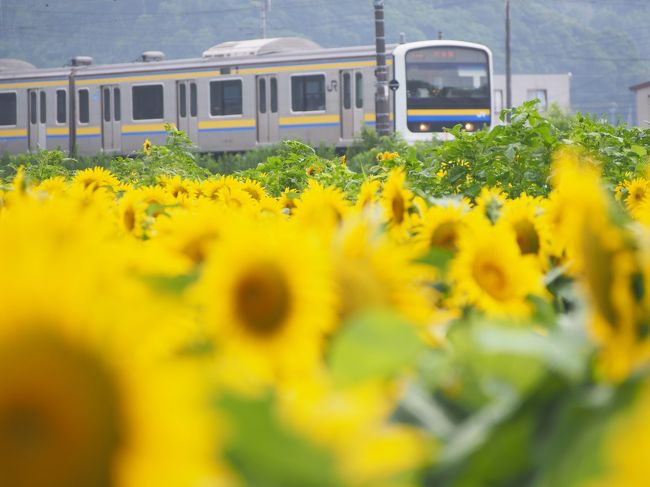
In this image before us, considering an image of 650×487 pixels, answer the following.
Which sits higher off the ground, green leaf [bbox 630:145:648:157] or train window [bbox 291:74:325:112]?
train window [bbox 291:74:325:112]

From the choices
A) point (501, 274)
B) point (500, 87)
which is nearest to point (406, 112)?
point (501, 274)

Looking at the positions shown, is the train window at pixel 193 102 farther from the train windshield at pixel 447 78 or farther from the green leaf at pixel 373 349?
the green leaf at pixel 373 349

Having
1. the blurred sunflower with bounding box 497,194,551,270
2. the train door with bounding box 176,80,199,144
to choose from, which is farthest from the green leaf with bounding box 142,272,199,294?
the train door with bounding box 176,80,199,144

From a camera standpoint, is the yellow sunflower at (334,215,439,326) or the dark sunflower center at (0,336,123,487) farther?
the yellow sunflower at (334,215,439,326)

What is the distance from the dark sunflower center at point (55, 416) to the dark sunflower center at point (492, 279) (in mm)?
881

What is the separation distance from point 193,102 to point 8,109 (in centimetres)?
564

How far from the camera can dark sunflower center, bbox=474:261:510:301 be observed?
4.63 feet

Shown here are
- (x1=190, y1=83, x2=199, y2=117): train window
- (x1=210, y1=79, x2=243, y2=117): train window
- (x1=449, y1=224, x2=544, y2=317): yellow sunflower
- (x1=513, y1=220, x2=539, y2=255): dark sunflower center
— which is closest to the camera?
(x1=449, y1=224, x2=544, y2=317): yellow sunflower

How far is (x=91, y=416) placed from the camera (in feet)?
1.89

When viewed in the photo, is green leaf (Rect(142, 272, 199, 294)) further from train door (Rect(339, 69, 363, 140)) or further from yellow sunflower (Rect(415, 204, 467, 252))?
train door (Rect(339, 69, 363, 140))

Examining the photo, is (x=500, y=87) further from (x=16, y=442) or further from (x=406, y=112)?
(x=16, y=442)

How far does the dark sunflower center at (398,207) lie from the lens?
207cm

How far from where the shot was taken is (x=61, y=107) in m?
29.7

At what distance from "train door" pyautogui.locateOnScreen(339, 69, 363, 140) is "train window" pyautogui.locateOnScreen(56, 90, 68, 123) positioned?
7.30 meters
